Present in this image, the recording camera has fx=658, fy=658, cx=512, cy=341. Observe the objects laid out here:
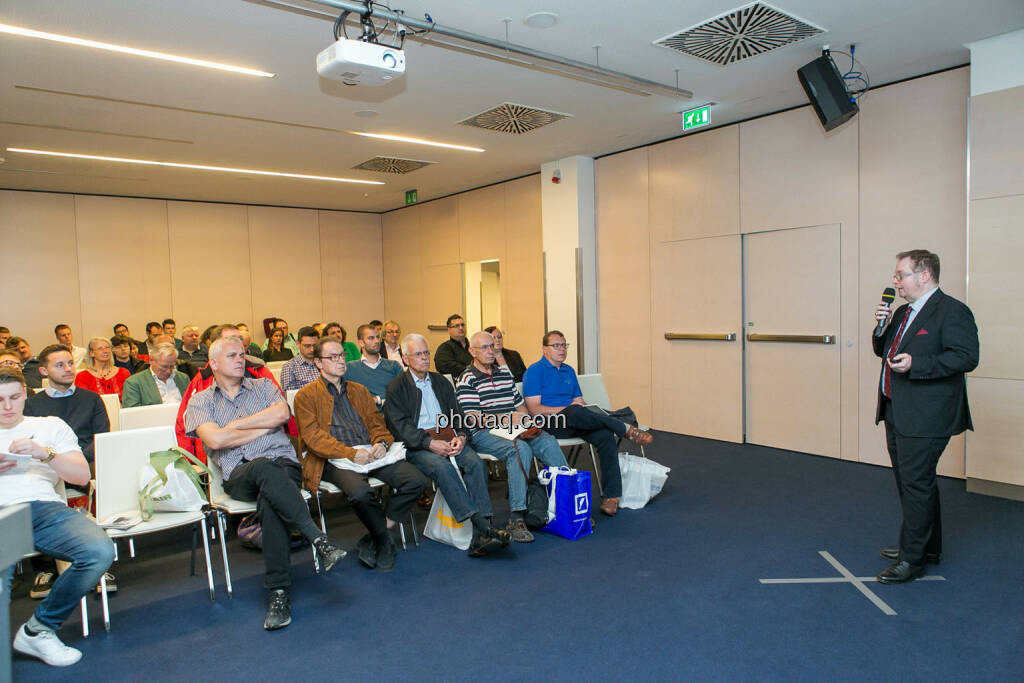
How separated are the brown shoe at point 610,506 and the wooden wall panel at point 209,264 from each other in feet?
27.7

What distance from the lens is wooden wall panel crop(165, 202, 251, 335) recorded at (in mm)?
10617

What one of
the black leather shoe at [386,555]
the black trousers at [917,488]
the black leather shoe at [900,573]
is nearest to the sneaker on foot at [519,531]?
the black leather shoe at [386,555]

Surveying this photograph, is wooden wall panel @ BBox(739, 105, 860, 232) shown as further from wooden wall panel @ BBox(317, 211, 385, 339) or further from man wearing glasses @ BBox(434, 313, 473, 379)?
wooden wall panel @ BBox(317, 211, 385, 339)

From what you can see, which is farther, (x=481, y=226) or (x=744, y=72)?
(x=481, y=226)

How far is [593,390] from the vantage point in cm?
572

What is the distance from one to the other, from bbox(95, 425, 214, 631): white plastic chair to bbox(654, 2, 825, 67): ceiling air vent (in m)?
4.33

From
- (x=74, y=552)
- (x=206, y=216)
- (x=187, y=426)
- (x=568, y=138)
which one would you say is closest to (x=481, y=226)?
(x=568, y=138)

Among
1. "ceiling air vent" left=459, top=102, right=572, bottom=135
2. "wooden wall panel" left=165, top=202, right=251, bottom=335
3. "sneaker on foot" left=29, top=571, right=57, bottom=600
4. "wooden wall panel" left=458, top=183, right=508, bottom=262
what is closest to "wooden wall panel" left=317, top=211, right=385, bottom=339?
"wooden wall panel" left=165, top=202, right=251, bottom=335

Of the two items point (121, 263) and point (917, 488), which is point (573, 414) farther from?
point (121, 263)

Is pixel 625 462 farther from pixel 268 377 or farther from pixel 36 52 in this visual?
pixel 36 52

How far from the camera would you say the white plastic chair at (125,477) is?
11.4ft

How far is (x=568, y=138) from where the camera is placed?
7.43 meters

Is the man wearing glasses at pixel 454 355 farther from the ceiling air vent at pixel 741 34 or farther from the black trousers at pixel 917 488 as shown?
the black trousers at pixel 917 488

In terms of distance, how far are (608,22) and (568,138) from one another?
296 centimetres
